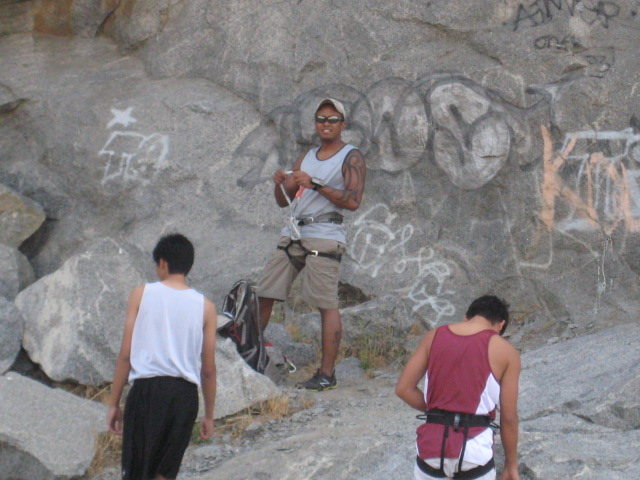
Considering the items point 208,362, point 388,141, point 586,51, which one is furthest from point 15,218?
point 586,51

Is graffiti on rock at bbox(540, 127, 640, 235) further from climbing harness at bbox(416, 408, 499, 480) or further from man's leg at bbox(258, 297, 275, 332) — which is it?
climbing harness at bbox(416, 408, 499, 480)

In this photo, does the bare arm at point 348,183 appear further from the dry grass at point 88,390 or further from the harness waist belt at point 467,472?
the harness waist belt at point 467,472

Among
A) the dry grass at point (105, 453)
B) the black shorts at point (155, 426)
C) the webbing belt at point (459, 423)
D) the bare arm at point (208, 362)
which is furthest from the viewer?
the dry grass at point (105, 453)

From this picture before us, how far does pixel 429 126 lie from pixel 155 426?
12.5ft

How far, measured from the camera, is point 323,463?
186 inches

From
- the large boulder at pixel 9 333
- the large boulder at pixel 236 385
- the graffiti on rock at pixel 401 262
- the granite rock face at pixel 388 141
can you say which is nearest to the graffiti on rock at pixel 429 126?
the granite rock face at pixel 388 141

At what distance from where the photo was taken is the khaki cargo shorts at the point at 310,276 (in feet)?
19.4

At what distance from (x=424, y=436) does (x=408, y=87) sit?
4.03 metres

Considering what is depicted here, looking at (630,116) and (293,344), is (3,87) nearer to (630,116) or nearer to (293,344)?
(293,344)

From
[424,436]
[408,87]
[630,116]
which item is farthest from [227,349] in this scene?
[630,116]

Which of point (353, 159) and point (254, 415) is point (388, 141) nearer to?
point (353, 159)

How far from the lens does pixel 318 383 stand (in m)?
5.94

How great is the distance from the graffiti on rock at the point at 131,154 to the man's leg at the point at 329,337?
7.24 ft

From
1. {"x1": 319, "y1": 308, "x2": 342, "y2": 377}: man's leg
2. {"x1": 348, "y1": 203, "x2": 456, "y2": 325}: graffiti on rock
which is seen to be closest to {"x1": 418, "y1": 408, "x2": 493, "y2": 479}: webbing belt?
{"x1": 319, "y1": 308, "x2": 342, "y2": 377}: man's leg
